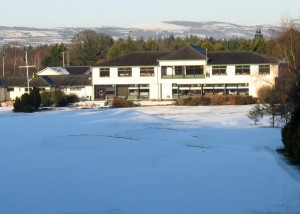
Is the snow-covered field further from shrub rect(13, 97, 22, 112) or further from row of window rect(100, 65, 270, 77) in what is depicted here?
row of window rect(100, 65, 270, 77)

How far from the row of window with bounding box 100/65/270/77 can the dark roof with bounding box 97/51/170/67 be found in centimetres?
57

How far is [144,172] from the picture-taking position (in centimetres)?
1686

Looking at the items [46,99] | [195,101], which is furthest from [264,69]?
[46,99]

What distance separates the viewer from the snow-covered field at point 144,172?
1304 centimetres

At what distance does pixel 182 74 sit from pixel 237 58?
19.6 ft

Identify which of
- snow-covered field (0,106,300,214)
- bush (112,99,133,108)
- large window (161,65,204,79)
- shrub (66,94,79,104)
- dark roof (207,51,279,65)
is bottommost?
snow-covered field (0,106,300,214)

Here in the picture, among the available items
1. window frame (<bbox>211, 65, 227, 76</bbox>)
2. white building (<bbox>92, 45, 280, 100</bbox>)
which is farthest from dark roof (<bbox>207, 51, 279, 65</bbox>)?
window frame (<bbox>211, 65, 227, 76</bbox>)

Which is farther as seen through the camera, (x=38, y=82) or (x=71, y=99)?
(x=38, y=82)

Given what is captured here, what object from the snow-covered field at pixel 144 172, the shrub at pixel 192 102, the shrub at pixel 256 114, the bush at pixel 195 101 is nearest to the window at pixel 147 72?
the bush at pixel 195 101

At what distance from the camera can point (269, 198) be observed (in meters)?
13.5

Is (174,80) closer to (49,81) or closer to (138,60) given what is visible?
(138,60)

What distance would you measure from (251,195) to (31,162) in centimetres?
764

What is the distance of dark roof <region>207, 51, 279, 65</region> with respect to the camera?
60994mm

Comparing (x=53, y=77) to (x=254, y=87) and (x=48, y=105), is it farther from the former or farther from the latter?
(x=254, y=87)
